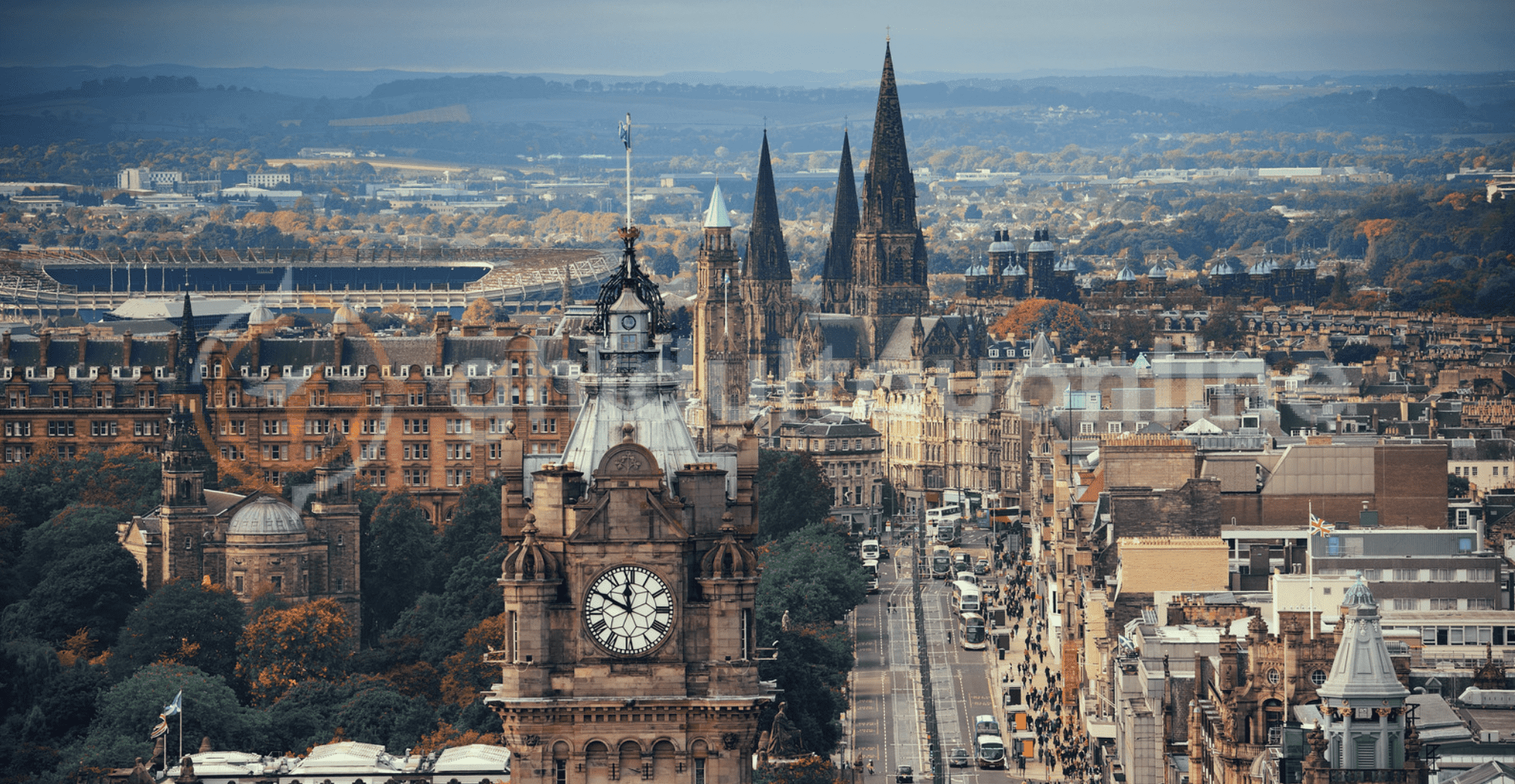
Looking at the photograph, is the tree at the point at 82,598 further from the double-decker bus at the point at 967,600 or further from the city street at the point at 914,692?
the double-decker bus at the point at 967,600

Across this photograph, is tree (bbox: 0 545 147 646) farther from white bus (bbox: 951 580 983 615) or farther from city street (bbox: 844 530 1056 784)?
white bus (bbox: 951 580 983 615)

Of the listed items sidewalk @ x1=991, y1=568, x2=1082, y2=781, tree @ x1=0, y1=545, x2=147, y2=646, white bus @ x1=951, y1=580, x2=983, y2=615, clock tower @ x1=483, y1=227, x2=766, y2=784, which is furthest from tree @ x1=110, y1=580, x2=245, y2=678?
clock tower @ x1=483, y1=227, x2=766, y2=784

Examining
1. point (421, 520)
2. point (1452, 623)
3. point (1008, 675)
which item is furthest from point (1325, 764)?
point (421, 520)

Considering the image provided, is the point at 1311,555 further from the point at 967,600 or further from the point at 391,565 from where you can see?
the point at 967,600

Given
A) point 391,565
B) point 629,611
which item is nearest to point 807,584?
point 391,565

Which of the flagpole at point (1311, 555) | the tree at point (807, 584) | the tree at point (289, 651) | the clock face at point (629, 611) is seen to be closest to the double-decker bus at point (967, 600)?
the tree at point (807, 584)

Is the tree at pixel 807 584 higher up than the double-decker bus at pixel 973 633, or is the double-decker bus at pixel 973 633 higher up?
the tree at pixel 807 584

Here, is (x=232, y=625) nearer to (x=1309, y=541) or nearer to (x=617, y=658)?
(x=1309, y=541)
